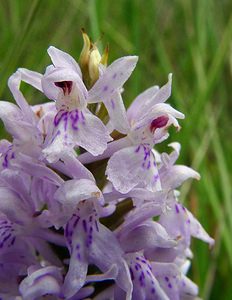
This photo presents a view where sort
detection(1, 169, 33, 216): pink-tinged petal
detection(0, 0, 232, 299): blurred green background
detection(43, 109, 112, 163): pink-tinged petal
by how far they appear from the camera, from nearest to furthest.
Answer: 1. detection(43, 109, 112, 163): pink-tinged petal
2. detection(1, 169, 33, 216): pink-tinged petal
3. detection(0, 0, 232, 299): blurred green background

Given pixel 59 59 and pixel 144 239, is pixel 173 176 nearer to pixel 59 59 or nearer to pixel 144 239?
pixel 144 239

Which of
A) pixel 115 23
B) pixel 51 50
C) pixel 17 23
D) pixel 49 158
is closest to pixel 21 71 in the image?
pixel 51 50

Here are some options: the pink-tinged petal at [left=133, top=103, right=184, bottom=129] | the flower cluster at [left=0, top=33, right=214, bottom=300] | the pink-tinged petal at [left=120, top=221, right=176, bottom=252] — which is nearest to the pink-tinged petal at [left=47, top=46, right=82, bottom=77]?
the flower cluster at [left=0, top=33, right=214, bottom=300]

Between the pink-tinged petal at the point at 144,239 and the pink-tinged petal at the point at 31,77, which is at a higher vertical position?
the pink-tinged petal at the point at 31,77

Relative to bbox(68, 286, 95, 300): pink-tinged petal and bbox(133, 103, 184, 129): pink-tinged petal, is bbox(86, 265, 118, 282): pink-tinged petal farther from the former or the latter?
bbox(133, 103, 184, 129): pink-tinged petal

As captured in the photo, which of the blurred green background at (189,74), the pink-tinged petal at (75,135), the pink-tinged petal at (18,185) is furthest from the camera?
the blurred green background at (189,74)

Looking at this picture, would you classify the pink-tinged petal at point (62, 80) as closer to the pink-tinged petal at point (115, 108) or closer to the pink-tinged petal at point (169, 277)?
the pink-tinged petal at point (115, 108)

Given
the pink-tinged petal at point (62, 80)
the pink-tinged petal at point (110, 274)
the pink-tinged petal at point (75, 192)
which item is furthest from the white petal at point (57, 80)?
the pink-tinged petal at point (110, 274)

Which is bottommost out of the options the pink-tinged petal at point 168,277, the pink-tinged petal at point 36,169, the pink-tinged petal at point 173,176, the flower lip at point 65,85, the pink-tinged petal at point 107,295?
the pink-tinged petal at point 107,295

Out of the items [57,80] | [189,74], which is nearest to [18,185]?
[57,80]
